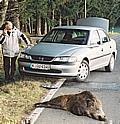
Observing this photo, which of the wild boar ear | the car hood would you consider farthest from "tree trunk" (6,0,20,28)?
the wild boar ear

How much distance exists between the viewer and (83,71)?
35.4 feet

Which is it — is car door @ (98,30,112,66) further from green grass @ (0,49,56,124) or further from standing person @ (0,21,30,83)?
standing person @ (0,21,30,83)

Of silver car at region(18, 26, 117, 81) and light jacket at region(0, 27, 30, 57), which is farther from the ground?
light jacket at region(0, 27, 30, 57)

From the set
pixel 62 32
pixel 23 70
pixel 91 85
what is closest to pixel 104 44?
pixel 62 32

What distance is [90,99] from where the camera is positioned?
24.4ft

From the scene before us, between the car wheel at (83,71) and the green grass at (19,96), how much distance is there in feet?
2.35

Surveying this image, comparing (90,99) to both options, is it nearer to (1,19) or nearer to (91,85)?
(91,85)

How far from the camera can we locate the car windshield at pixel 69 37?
11.5 meters

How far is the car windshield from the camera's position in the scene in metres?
11.5

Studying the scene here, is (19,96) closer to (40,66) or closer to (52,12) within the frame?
(40,66)

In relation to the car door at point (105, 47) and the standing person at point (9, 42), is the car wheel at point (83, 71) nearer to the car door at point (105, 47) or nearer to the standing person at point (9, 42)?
the car door at point (105, 47)

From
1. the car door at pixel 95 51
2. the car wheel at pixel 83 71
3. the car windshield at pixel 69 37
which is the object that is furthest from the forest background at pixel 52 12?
the car wheel at pixel 83 71

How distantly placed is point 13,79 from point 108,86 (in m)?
2.47

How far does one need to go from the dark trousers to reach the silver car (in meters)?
0.47
